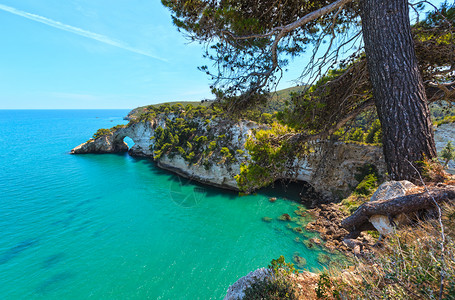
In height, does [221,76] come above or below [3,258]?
above

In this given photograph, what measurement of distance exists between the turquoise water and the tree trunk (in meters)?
10.3

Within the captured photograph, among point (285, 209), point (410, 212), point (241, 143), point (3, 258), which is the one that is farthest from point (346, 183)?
point (3, 258)

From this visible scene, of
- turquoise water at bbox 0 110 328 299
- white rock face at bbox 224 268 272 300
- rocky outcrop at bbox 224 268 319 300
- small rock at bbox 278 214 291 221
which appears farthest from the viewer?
small rock at bbox 278 214 291 221

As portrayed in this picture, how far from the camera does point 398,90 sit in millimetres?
2594

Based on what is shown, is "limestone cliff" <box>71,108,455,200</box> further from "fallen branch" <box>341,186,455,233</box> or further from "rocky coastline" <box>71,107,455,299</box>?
"fallen branch" <box>341,186,455,233</box>

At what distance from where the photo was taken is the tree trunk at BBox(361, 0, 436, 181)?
2502 millimetres

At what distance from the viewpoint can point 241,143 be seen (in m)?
21.2

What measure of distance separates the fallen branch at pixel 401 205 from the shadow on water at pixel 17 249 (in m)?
19.6

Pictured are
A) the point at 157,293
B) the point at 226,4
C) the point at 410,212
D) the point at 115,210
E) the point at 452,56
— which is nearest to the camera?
the point at 410,212

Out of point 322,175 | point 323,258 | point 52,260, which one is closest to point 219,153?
point 323,258

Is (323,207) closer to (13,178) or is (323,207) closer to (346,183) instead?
(346,183)

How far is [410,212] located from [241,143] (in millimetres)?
19118

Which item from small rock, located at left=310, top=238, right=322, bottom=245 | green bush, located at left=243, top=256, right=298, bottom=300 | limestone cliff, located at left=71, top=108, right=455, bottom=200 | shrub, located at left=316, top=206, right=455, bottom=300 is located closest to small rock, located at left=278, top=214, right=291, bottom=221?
small rock, located at left=310, top=238, right=322, bottom=245

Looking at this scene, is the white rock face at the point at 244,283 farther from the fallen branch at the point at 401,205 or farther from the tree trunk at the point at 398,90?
the tree trunk at the point at 398,90
